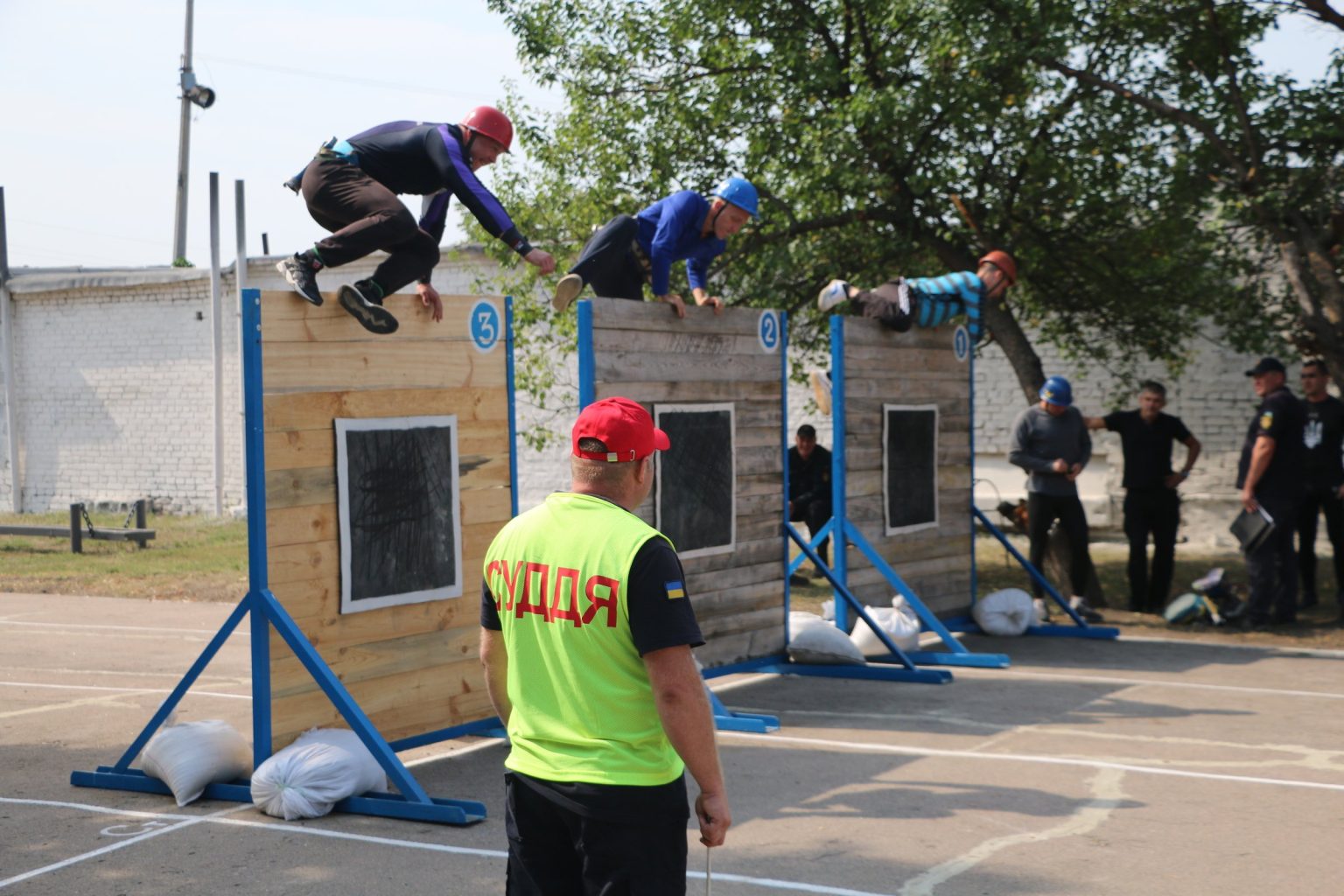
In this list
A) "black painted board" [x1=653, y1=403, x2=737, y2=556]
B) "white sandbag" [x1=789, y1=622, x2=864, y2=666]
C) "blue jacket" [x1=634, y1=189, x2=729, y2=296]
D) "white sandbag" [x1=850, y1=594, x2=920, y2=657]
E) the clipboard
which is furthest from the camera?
the clipboard

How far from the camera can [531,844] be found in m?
3.17

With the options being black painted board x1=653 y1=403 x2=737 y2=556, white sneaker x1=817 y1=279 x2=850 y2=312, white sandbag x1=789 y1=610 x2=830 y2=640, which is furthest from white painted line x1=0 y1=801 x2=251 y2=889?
white sneaker x1=817 y1=279 x2=850 y2=312

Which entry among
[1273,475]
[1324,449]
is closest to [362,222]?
[1273,475]

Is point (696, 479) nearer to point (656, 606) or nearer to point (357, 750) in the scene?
point (357, 750)

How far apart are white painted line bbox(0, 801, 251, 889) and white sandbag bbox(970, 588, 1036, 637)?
22.6 ft

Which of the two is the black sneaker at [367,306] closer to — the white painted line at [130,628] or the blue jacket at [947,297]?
the blue jacket at [947,297]

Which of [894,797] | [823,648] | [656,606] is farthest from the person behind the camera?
[823,648]

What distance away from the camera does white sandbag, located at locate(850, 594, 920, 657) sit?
33.1 feet

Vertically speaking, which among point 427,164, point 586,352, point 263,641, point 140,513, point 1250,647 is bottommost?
point 1250,647

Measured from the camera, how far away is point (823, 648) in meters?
9.58

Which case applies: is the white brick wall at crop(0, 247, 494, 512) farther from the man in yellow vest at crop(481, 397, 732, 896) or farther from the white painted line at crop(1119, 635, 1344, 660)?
the man in yellow vest at crop(481, 397, 732, 896)

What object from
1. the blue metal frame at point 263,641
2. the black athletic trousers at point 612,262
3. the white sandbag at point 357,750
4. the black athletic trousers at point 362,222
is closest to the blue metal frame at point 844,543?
the black athletic trousers at point 612,262

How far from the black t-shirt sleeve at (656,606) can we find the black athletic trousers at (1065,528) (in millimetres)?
9491

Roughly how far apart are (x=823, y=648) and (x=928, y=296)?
2.91 m
